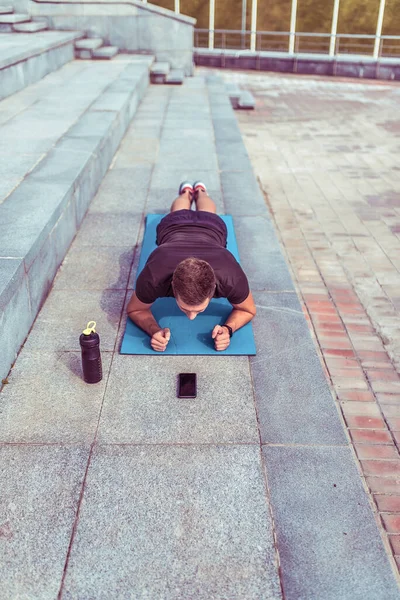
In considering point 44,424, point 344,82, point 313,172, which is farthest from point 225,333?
point 344,82

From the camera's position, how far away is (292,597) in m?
2.49

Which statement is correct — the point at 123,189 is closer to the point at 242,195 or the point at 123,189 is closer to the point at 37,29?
the point at 242,195

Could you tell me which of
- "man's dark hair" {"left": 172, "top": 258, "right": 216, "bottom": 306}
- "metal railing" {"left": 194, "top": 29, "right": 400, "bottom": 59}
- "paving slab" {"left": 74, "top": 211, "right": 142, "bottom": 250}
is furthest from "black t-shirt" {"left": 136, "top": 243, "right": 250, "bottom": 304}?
"metal railing" {"left": 194, "top": 29, "right": 400, "bottom": 59}

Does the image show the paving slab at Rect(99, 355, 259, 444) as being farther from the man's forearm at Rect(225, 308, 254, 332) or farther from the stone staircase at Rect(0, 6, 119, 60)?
the stone staircase at Rect(0, 6, 119, 60)

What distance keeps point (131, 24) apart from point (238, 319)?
14844 mm

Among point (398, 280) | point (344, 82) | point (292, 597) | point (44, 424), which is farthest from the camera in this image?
point (344, 82)

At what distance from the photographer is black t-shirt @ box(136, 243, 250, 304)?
12.7 ft

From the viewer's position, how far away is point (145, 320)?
418cm

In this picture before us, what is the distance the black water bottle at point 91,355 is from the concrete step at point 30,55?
24.9 ft

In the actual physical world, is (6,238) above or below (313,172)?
above

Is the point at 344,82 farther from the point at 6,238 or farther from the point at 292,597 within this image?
the point at 292,597

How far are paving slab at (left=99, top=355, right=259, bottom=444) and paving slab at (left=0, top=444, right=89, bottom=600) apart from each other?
33 cm

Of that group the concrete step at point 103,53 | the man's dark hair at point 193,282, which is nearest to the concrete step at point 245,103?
the concrete step at point 103,53

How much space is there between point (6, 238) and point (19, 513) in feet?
7.80
